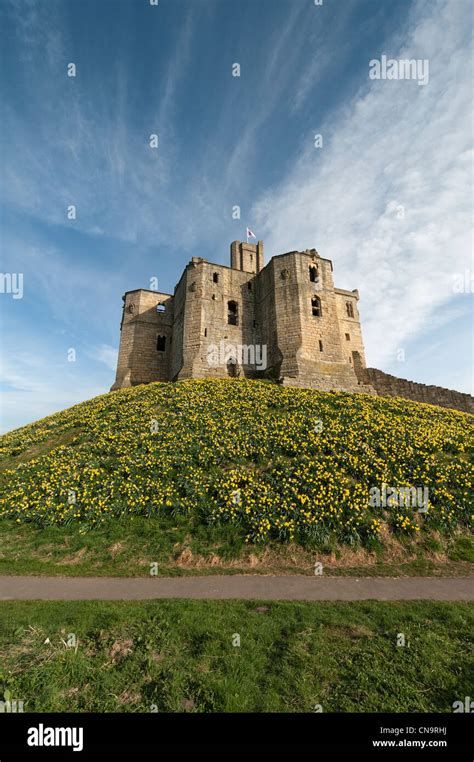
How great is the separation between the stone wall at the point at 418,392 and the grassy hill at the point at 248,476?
9.41 m

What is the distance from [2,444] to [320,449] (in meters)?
19.4

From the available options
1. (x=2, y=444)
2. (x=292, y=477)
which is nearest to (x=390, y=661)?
(x=292, y=477)

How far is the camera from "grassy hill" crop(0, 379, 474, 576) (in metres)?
10.2

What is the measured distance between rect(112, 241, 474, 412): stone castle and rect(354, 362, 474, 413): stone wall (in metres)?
0.07

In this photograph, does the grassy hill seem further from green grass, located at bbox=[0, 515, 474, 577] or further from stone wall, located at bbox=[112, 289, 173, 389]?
stone wall, located at bbox=[112, 289, 173, 389]

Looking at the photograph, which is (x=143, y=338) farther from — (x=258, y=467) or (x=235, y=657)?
(x=235, y=657)

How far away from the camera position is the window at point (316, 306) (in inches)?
1110

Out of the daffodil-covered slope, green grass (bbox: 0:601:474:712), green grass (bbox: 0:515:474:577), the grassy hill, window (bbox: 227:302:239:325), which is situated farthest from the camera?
window (bbox: 227:302:239:325)

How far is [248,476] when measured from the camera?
39.6ft

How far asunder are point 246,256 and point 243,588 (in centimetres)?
3659

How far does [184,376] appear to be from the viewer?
89.1 ft

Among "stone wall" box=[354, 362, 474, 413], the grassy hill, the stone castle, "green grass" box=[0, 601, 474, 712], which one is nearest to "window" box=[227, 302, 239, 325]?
the stone castle

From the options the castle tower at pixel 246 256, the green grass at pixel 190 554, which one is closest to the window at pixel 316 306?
the castle tower at pixel 246 256

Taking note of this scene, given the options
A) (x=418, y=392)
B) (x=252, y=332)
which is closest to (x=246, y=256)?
(x=252, y=332)
